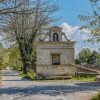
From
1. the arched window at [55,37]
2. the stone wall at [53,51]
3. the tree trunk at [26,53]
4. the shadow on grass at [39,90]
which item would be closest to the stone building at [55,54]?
the stone wall at [53,51]

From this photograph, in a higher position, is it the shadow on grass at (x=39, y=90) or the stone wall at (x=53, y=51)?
the stone wall at (x=53, y=51)

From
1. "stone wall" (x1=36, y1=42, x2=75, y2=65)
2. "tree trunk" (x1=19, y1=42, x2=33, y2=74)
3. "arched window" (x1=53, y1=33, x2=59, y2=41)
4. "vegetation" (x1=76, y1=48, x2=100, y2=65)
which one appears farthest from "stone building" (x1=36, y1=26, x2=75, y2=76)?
"vegetation" (x1=76, y1=48, x2=100, y2=65)

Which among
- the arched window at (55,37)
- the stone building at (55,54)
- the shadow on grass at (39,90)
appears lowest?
the shadow on grass at (39,90)

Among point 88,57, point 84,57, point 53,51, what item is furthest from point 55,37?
point 88,57

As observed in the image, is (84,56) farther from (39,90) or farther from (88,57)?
(39,90)

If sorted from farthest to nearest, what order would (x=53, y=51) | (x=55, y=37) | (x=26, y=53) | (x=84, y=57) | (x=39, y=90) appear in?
(x=84, y=57), (x=26, y=53), (x=55, y=37), (x=53, y=51), (x=39, y=90)

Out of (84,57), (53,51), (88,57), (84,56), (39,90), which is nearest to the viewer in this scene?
(39,90)

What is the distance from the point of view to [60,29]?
52031 millimetres

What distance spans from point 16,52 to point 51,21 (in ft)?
56.1

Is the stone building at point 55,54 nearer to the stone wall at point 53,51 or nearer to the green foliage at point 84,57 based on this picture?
the stone wall at point 53,51

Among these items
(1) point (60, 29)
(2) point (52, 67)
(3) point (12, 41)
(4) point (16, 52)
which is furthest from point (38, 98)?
(4) point (16, 52)

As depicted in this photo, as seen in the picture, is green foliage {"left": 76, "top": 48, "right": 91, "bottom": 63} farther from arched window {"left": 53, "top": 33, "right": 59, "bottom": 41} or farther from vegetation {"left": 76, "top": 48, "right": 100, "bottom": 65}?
arched window {"left": 53, "top": 33, "right": 59, "bottom": 41}

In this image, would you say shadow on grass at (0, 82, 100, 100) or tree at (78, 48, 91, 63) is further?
tree at (78, 48, 91, 63)

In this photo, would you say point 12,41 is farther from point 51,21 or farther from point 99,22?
point 99,22
